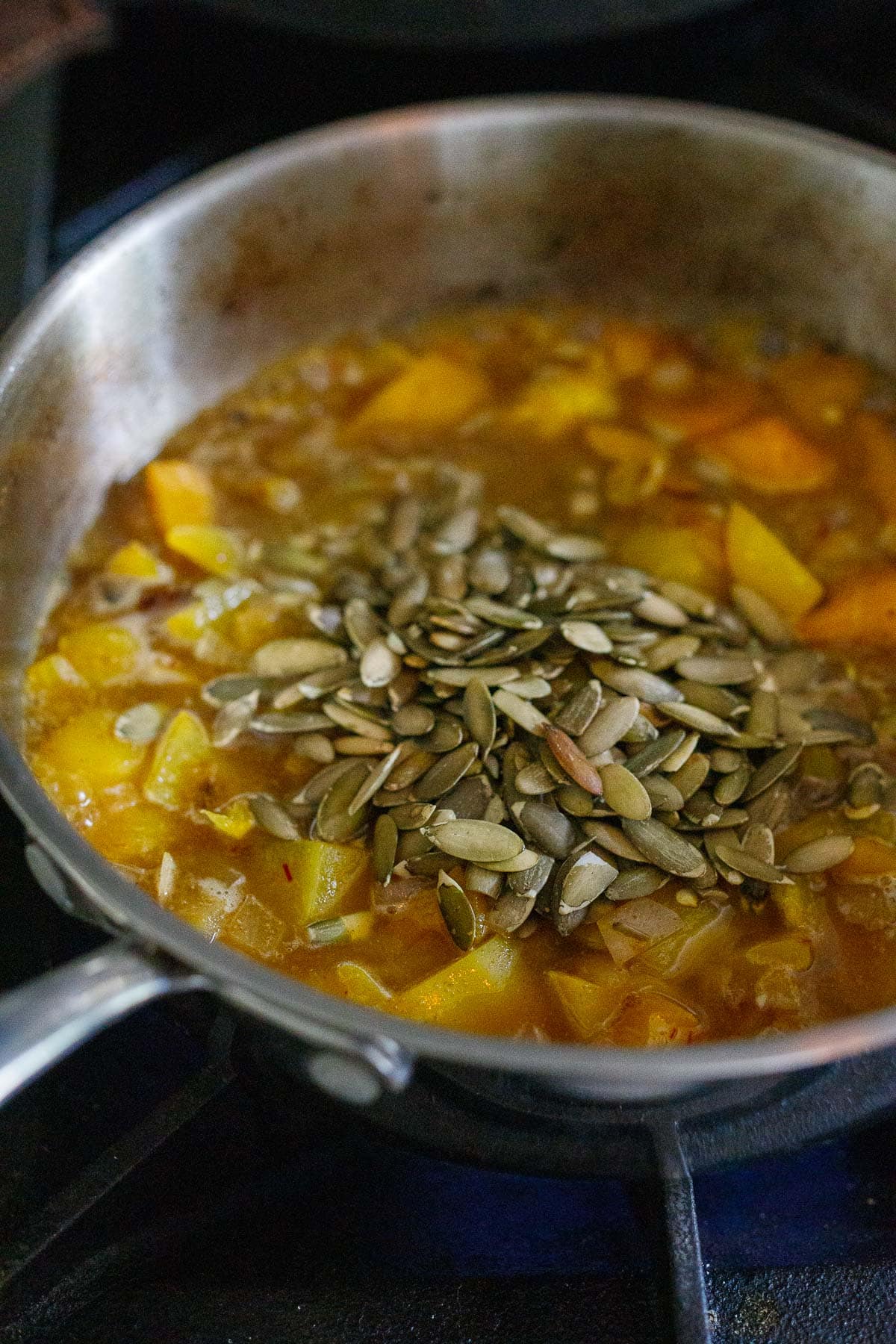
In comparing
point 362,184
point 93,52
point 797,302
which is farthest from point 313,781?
point 93,52

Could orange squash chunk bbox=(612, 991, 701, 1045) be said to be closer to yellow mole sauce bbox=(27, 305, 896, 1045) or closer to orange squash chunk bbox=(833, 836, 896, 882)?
yellow mole sauce bbox=(27, 305, 896, 1045)

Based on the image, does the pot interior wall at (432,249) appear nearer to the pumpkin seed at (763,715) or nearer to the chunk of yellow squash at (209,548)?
the chunk of yellow squash at (209,548)

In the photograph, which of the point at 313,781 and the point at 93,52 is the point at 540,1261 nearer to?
the point at 313,781

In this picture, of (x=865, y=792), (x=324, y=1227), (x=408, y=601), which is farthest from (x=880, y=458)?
(x=324, y=1227)

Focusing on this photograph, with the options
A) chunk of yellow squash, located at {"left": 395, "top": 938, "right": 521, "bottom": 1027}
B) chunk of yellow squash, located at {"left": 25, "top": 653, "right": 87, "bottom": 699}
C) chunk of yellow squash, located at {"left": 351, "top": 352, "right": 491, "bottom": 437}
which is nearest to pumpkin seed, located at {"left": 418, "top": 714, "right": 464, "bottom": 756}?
chunk of yellow squash, located at {"left": 395, "top": 938, "right": 521, "bottom": 1027}

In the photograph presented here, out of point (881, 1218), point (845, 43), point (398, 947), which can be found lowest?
point (881, 1218)

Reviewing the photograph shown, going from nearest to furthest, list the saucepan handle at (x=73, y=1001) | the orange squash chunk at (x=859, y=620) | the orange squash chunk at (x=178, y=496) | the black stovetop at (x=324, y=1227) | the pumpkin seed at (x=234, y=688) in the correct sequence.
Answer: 1. the saucepan handle at (x=73, y=1001)
2. the black stovetop at (x=324, y=1227)
3. the pumpkin seed at (x=234, y=688)
4. the orange squash chunk at (x=859, y=620)
5. the orange squash chunk at (x=178, y=496)

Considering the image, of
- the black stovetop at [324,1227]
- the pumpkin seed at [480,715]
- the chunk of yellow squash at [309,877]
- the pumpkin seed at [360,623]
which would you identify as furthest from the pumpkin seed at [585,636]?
the black stovetop at [324,1227]
